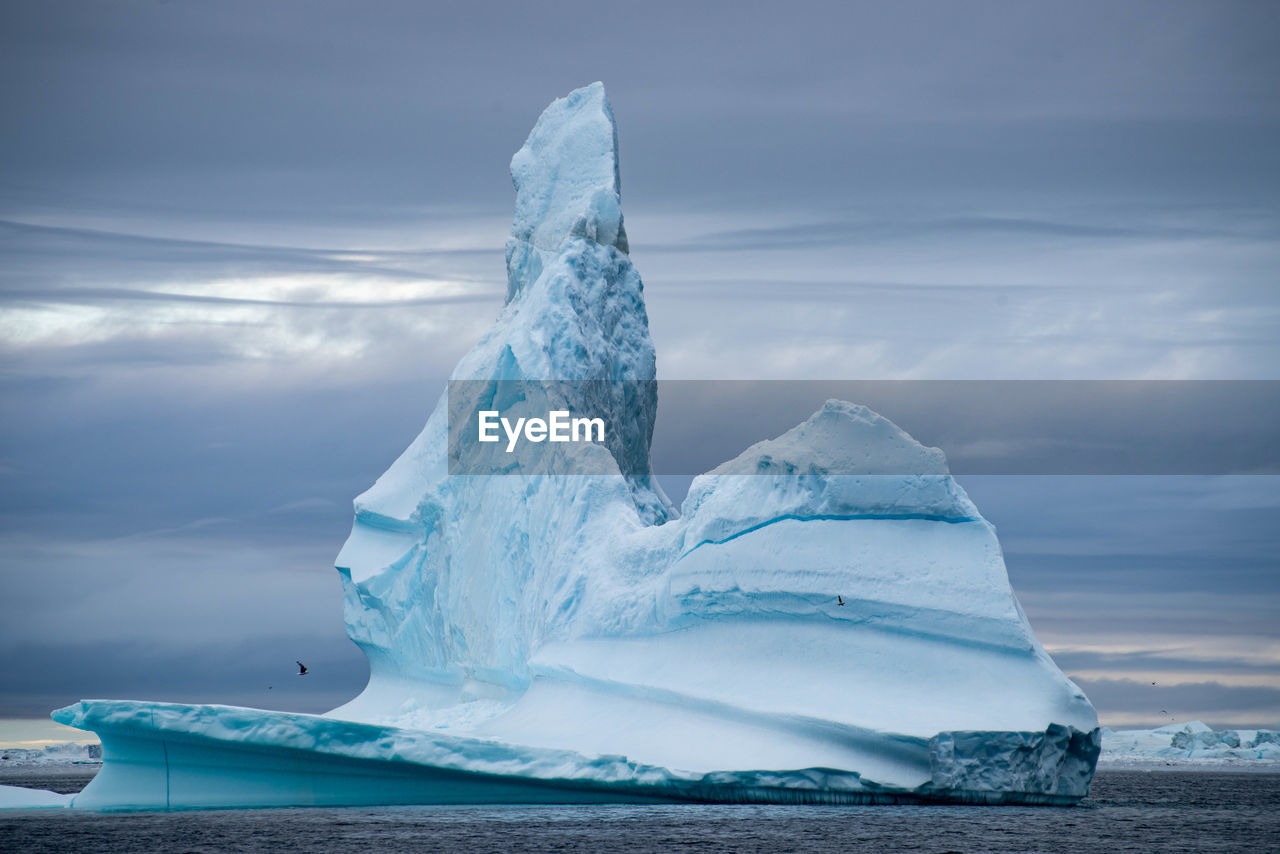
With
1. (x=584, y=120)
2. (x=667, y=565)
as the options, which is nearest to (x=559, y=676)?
(x=667, y=565)

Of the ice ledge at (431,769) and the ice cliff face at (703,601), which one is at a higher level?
the ice cliff face at (703,601)

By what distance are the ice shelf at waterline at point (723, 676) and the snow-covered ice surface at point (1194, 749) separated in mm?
48793

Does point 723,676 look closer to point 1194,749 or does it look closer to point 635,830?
point 635,830

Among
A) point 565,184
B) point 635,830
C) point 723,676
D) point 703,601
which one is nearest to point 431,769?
point 635,830

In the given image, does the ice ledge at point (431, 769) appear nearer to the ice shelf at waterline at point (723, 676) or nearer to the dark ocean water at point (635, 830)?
the ice shelf at waterline at point (723, 676)

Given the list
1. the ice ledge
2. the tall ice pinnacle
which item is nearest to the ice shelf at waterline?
the ice ledge

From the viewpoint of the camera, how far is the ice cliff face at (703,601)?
22000mm

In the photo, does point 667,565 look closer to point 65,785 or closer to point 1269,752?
point 65,785

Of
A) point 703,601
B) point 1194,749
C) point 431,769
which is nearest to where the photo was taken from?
point 431,769

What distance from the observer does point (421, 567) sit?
102ft

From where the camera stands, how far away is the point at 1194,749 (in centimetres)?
7094

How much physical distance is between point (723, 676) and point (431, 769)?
4.79m

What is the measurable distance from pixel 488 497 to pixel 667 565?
19.6ft

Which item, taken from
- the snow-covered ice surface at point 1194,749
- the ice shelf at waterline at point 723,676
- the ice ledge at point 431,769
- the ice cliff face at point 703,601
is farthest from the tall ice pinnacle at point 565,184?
the snow-covered ice surface at point 1194,749
